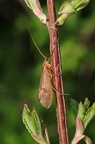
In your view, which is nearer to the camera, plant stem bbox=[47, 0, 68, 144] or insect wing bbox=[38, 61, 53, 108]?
plant stem bbox=[47, 0, 68, 144]

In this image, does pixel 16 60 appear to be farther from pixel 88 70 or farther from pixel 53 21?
pixel 53 21

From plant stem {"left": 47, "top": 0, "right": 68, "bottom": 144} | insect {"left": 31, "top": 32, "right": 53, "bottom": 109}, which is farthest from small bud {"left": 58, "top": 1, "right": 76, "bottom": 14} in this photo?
insect {"left": 31, "top": 32, "right": 53, "bottom": 109}

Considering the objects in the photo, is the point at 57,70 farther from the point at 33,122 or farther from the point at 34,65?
the point at 34,65

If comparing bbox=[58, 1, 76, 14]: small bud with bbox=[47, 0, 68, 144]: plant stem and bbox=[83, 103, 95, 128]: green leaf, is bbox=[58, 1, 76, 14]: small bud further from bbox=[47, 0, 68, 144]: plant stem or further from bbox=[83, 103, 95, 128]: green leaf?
bbox=[83, 103, 95, 128]: green leaf

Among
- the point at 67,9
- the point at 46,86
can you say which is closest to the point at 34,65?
the point at 46,86

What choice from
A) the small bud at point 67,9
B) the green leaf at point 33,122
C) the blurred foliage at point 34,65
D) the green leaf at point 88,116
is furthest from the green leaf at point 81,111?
the blurred foliage at point 34,65

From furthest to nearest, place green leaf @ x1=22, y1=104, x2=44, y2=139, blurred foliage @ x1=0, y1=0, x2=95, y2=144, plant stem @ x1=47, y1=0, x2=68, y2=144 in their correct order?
blurred foliage @ x1=0, y1=0, x2=95, y2=144
green leaf @ x1=22, y1=104, x2=44, y2=139
plant stem @ x1=47, y1=0, x2=68, y2=144
